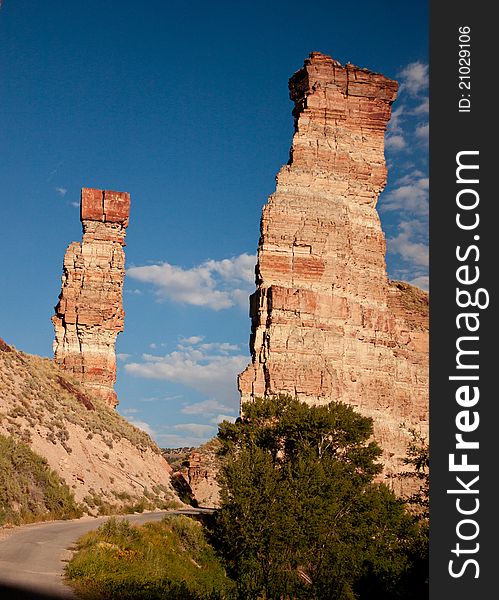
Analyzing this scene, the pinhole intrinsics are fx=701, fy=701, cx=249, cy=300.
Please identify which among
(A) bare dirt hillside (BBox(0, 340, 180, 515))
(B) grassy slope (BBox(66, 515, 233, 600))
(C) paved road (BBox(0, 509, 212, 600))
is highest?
(A) bare dirt hillside (BBox(0, 340, 180, 515))

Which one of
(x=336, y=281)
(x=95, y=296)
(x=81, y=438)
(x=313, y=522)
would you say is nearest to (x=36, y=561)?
(x=313, y=522)

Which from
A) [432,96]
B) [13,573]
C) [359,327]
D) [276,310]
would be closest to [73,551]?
[13,573]

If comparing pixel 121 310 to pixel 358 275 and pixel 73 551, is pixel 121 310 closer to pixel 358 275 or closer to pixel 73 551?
pixel 358 275

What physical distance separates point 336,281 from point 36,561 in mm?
43766

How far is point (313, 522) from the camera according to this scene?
96.7 ft

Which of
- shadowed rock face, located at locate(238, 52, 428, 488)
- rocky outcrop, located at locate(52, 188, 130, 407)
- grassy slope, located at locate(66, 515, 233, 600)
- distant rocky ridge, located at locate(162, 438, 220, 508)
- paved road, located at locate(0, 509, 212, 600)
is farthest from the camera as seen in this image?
rocky outcrop, located at locate(52, 188, 130, 407)

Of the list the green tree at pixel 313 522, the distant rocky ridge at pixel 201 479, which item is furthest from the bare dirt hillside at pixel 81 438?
the green tree at pixel 313 522

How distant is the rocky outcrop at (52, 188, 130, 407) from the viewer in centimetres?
6075

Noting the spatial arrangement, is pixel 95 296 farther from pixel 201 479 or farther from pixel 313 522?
pixel 313 522

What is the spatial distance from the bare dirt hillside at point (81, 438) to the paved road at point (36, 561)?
38.1 ft

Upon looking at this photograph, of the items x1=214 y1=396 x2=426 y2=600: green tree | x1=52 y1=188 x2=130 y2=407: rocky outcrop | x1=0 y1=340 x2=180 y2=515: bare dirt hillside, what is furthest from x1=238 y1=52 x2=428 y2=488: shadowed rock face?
x1=214 y1=396 x2=426 y2=600: green tree

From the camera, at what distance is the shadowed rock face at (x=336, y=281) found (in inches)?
2152

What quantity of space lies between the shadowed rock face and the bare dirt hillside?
953 centimetres

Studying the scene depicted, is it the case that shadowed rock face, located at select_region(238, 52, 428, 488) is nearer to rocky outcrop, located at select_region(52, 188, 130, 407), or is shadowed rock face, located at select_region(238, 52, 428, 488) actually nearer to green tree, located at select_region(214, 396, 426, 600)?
rocky outcrop, located at select_region(52, 188, 130, 407)
